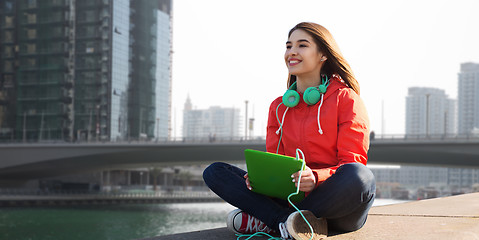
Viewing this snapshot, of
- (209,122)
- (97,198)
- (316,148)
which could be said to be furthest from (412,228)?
(209,122)

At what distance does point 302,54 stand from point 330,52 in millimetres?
203

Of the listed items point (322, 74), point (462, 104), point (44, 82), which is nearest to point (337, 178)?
point (322, 74)

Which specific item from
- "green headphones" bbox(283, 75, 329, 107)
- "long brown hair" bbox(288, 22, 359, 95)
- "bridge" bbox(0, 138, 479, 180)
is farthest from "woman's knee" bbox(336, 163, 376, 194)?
"bridge" bbox(0, 138, 479, 180)

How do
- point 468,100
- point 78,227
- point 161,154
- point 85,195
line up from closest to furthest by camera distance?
point 78,227 < point 161,154 < point 85,195 < point 468,100

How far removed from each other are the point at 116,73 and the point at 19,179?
69.2ft

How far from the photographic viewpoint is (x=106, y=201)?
51.7m

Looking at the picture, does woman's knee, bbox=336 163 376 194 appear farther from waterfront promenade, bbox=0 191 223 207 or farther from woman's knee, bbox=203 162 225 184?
waterfront promenade, bbox=0 191 223 207

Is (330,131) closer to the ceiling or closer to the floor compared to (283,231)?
closer to the ceiling

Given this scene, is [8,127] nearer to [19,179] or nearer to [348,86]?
[19,179]

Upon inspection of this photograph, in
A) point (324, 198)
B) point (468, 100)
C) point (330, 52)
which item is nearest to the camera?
point (324, 198)

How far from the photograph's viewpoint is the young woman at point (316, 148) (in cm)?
318

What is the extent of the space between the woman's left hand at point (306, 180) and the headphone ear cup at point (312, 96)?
1.89ft

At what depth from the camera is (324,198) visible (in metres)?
3.24

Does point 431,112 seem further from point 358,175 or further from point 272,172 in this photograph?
point 272,172
